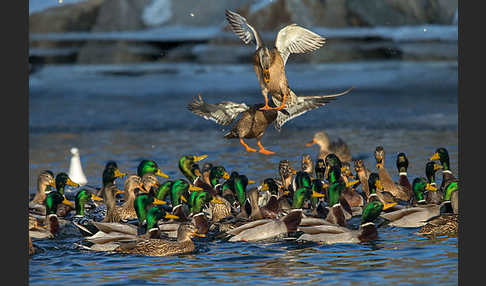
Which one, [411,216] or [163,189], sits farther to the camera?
[163,189]

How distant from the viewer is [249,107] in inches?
322

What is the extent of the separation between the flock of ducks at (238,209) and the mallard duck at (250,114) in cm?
140

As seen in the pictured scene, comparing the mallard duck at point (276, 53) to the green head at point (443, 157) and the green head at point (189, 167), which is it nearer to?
the green head at point (189, 167)

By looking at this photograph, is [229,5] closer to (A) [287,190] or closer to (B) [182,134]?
(B) [182,134]

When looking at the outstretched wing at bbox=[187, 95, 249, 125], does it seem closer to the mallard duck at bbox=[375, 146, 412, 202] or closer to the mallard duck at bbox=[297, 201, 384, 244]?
the mallard duck at bbox=[297, 201, 384, 244]

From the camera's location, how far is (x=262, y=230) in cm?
985

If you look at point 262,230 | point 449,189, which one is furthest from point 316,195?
point 449,189

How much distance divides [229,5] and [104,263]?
1443 cm

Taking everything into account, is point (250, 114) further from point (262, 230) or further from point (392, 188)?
point (392, 188)

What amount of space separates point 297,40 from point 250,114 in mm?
700

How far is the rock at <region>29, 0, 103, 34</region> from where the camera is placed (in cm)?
2445

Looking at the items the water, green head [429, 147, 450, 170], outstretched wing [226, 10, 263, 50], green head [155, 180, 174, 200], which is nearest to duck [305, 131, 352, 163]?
the water

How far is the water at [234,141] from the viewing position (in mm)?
8430

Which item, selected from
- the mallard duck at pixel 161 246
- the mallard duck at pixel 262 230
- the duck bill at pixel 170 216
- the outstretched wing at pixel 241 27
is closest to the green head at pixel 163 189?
the duck bill at pixel 170 216
